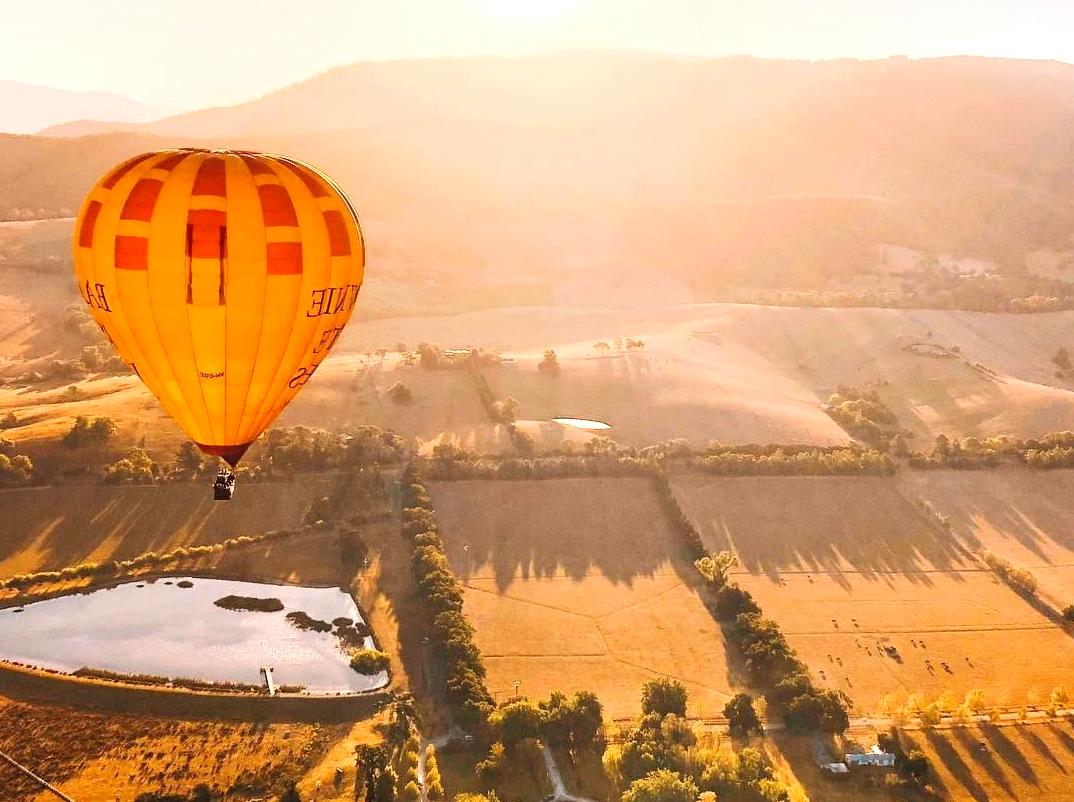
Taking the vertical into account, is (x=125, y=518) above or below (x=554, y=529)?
above

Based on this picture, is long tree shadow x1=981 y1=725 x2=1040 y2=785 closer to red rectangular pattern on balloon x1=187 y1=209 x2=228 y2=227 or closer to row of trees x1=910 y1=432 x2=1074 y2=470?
row of trees x1=910 y1=432 x2=1074 y2=470

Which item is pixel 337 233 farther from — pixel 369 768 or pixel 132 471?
pixel 132 471

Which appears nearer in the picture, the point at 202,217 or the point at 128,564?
the point at 202,217

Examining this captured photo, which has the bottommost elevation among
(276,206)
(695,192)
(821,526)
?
(821,526)

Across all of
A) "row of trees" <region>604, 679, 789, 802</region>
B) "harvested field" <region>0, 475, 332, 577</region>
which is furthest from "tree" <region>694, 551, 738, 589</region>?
"harvested field" <region>0, 475, 332, 577</region>

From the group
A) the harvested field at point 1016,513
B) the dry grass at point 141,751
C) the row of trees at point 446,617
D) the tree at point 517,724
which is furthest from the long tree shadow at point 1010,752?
the dry grass at point 141,751

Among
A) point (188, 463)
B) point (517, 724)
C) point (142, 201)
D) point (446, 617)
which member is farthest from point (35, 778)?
point (188, 463)

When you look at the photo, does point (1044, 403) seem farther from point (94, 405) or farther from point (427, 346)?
point (94, 405)
